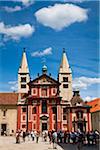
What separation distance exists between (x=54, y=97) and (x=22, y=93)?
5.58 m

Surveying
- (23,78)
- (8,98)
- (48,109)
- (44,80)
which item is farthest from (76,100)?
→ (23,78)

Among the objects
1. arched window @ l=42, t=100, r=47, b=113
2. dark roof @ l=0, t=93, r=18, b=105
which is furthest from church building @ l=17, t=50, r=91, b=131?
dark roof @ l=0, t=93, r=18, b=105

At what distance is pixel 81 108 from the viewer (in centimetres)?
4278

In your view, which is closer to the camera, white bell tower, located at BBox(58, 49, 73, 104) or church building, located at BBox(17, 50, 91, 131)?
church building, located at BBox(17, 50, 91, 131)

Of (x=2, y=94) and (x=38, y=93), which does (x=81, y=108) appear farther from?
(x=2, y=94)

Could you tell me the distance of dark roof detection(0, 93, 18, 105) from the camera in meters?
44.0

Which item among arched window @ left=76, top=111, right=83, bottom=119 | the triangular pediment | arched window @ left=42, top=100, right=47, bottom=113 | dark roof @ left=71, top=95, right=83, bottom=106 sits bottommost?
arched window @ left=76, top=111, right=83, bottom=119

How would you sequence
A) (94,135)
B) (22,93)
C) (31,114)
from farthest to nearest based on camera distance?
(22,93) → (31,114) → (94,135)

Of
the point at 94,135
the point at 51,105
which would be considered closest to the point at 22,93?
the point at 51,105

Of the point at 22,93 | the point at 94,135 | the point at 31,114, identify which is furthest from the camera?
the point at 22,93

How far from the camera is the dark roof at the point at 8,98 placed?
44000mm

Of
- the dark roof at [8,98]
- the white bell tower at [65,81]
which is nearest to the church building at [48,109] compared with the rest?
the dark roof at [8,98]

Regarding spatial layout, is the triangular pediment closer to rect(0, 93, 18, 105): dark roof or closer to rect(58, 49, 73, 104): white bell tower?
rect(0, 93, 18, 105): dark roof

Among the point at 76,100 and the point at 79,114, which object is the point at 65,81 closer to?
the point at 76,100
